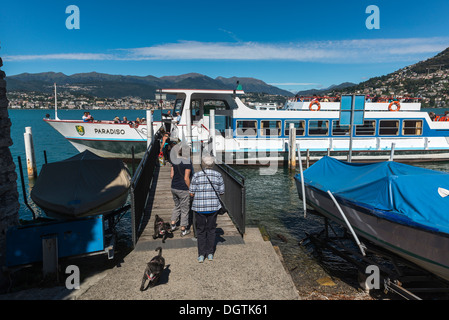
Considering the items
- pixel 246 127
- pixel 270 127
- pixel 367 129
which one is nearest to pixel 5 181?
pixel 246 127

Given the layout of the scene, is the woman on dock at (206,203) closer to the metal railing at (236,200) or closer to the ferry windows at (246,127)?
the metal railing at (236,200)

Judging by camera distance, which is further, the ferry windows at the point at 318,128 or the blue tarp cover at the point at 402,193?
the ferry windows at the point at 318,128

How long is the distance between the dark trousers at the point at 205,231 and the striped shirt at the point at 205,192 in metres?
0.16

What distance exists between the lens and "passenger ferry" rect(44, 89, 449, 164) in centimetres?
2020

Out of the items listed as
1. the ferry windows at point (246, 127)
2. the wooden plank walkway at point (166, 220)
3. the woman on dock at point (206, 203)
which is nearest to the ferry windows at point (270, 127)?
the ferry windows at point (246, 127)

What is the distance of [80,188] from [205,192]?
382 centimetres

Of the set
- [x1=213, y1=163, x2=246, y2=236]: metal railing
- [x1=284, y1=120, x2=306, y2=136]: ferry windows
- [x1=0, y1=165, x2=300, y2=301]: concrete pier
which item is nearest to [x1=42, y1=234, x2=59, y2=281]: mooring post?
[x1=0, y1=165, x2=300, y2=301]: concrete pier

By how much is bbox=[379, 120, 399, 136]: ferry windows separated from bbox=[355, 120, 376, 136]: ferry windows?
20.6 inches

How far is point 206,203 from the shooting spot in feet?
18.0

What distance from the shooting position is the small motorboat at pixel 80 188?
708cm

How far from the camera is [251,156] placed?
811 inches

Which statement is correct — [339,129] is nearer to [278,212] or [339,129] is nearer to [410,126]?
[410,126]
